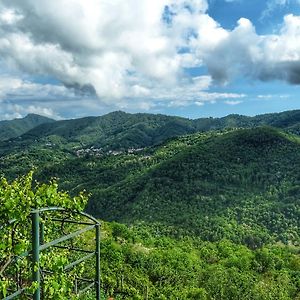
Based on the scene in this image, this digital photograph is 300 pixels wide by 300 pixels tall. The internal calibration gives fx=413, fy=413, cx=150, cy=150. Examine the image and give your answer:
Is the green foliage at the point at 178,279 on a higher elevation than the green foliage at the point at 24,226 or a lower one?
lower

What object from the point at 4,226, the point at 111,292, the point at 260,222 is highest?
the point at 4,226

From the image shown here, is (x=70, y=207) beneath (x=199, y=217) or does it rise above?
above

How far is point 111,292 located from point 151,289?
8.18 metres

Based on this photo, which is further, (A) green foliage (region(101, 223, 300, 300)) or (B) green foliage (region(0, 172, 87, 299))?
(A) green foliage (region(101, 223, 300, 300))

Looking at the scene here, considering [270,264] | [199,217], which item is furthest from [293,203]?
[270,264]

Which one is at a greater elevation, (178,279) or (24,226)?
(24,226)

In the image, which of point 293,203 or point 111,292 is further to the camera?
point 293,203

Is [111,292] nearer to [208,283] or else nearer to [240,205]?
[208,283]

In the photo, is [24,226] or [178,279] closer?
[24,226]

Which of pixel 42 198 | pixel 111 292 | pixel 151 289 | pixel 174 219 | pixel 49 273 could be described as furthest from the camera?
pixel 174 219

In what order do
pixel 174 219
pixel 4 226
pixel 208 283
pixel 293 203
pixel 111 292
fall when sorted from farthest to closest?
1. pixel 293 203
2. pixel 174 219
3. pixel 208 283
4. pixel 111 292
5. pixel 4 226

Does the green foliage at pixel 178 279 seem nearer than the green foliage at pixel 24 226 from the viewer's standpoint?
No

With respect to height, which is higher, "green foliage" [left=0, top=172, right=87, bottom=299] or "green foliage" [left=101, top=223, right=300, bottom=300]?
"green foliage" [left=0, top=172, right=87, bottom=299]

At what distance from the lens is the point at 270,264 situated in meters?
68.1
